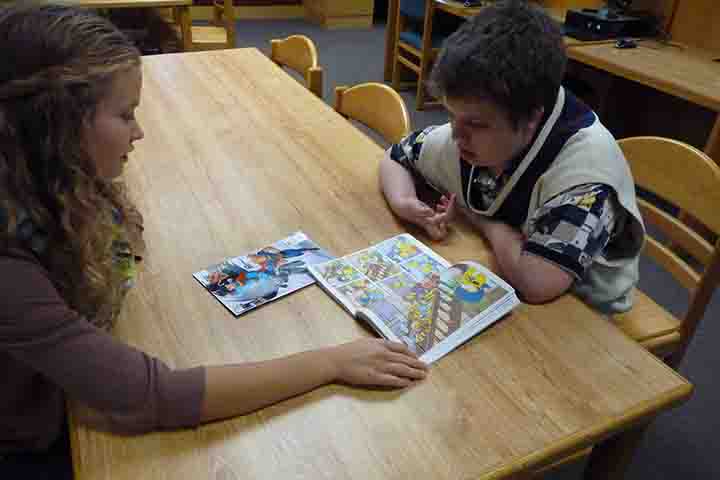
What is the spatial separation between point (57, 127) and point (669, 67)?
8.37ft

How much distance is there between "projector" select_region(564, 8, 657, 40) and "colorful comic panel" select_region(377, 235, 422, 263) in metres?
2.26

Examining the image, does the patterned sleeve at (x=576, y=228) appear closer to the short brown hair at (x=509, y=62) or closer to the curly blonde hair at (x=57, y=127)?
the short brown hair at (x=509, y=62)

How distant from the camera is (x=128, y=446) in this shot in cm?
68

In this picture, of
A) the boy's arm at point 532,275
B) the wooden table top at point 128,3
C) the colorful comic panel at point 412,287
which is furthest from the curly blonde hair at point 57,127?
the wooden table top at point 128,3

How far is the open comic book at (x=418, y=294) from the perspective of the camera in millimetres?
874

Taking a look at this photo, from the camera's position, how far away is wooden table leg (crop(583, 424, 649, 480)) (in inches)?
34.8

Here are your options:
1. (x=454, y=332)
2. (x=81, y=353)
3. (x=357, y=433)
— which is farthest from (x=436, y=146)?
(x=81, y=353)

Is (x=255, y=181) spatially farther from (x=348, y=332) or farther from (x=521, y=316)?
(x=521, y=316)

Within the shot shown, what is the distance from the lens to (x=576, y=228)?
95 cm

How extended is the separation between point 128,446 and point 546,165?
85cm

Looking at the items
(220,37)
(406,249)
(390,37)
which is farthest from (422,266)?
(390,37)

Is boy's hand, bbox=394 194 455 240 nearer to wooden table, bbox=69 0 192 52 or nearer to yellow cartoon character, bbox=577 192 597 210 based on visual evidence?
yellow cartoon character, bbox=577 192 597 210

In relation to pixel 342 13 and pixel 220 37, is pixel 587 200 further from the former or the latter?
pixel 342 13

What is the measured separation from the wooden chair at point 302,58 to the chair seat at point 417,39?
68.9 inches
